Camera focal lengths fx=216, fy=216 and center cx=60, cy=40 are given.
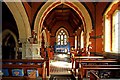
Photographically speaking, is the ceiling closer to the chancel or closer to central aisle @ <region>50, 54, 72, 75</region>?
the chancel

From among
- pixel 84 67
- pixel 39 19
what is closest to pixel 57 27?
pixel 39 19

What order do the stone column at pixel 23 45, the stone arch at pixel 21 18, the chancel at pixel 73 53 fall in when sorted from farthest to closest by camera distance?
the stone column at pixel 23 45 < the stone arch at pixel 21 18 < the chancel at pixel 73 53

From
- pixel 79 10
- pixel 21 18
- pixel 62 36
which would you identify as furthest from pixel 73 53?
pixel 62 36

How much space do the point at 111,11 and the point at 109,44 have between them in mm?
1457

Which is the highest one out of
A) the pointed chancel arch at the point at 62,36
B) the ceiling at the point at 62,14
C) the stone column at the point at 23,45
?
the ceiling at the point at 62,14

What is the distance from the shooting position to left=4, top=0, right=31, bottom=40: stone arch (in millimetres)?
9339

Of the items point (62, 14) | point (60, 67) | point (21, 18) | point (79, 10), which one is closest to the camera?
point (21, 18)

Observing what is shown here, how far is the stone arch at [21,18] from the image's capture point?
368 inches

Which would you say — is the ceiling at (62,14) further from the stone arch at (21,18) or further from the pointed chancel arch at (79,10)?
the stone arch at (21,18)

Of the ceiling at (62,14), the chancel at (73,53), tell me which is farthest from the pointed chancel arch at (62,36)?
the chancel at (73,53)

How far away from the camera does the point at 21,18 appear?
407 inches

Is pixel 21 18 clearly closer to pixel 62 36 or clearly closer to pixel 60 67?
pixel 60 67

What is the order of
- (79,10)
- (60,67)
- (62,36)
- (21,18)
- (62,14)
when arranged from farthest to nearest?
(62,36) < (62,14) < (79,10) < (60,67) < (21,18)

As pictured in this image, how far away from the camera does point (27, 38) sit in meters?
11.0
